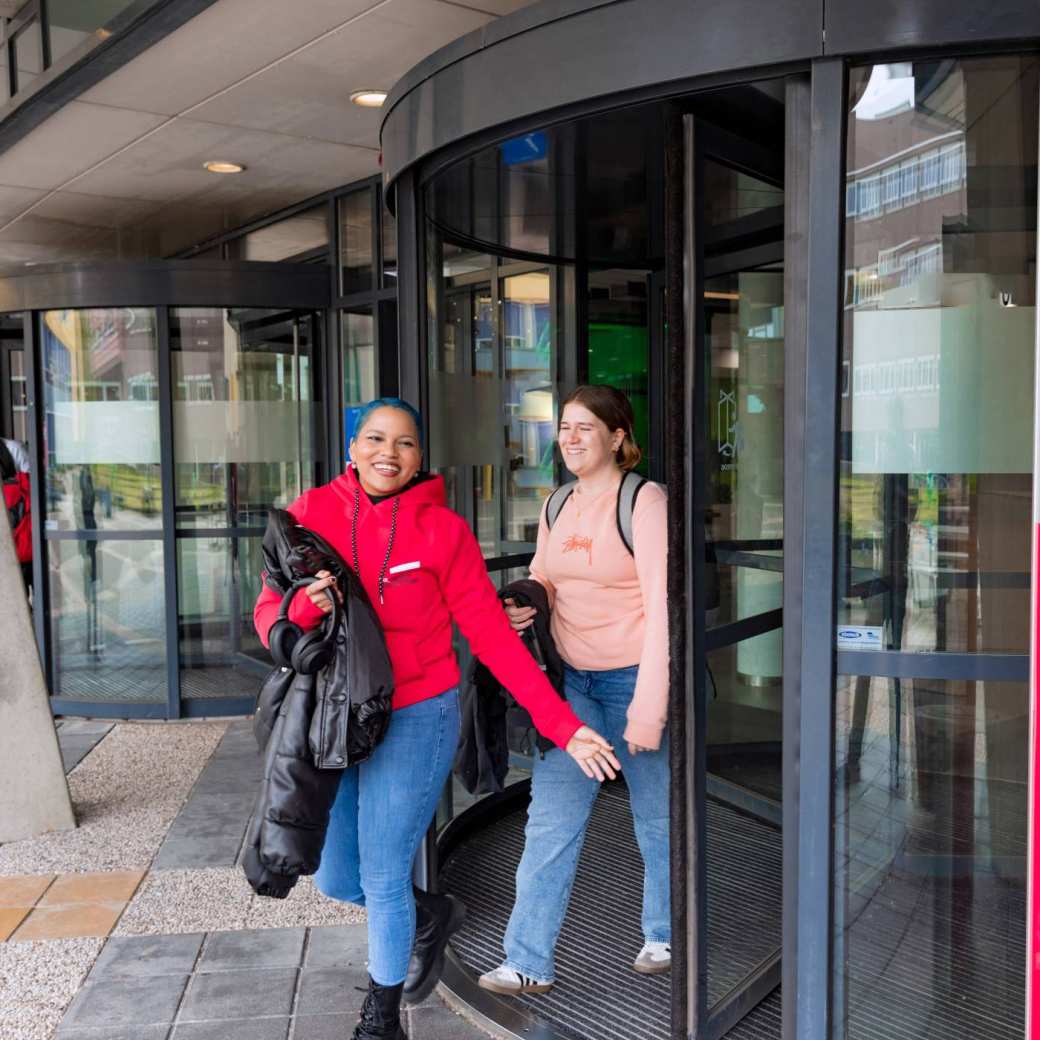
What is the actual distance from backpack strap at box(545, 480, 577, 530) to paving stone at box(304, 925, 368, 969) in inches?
60.2

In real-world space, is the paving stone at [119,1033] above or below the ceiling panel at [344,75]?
below

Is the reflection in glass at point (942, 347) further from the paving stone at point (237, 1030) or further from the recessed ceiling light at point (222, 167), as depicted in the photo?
the recessed ceiling light at point (222, 167)

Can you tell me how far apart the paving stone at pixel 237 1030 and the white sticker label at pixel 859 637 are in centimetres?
178

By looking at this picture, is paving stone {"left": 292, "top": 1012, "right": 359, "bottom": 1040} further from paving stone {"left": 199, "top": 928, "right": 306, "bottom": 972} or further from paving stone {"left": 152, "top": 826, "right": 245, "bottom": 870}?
paving stone {"left": 152, "top": 826, "right": 245, "bottom": 870}

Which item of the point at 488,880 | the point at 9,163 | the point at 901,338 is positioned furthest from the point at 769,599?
the point at 9,163

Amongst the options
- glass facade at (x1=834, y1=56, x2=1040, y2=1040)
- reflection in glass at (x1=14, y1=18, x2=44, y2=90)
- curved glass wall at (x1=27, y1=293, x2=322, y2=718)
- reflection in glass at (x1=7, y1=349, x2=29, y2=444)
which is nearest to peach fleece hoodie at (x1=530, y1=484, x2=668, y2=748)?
glass facade at (x1=834, y1=56, x2=1040, y2=1040)

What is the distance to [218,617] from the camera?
707 centimetres

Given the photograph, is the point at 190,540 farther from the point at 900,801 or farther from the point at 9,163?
the point at 900,801

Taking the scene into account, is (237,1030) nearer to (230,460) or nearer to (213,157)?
(230,460)

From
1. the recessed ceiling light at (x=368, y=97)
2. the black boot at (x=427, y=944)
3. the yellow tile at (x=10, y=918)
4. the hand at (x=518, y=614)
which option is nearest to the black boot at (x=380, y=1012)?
the black boot at (x=427, y=944)

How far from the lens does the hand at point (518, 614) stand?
3139mm

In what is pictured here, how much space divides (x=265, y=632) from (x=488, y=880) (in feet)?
5.73

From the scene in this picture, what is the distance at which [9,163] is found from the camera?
6.28 m

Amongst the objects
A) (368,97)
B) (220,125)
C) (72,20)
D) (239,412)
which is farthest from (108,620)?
(368,97)
